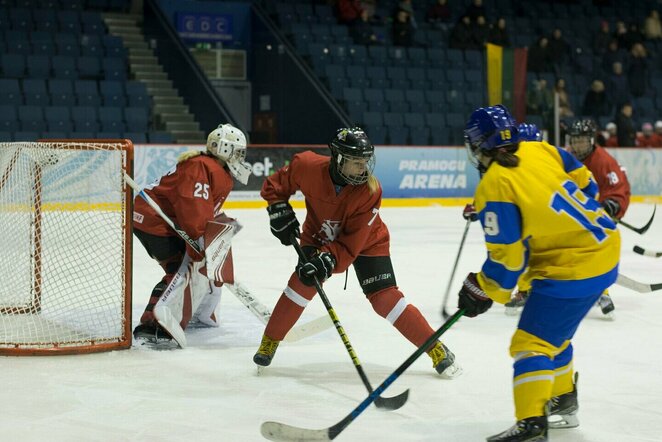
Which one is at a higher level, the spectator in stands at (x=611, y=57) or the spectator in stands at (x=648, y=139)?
the spectator in stands at (x=611, y=57)

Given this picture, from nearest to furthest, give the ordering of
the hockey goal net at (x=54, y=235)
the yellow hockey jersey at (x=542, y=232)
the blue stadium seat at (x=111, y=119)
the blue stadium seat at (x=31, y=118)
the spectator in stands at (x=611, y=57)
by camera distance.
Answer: the yellow hockey jersey at (x=542, y=232), the hockey goal net at (x=54, y=235), the blue stadium seat at (x=31, y=118), the blue stadium seat at (x=111, y=119), the spectator in stands at (x=611, y=57)

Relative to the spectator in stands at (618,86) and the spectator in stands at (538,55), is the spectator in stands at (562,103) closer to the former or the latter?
the spectator in stands at (538,55)

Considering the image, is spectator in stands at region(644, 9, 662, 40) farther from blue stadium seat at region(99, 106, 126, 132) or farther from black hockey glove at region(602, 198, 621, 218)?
black hockey glove at region(602, 198, 621, 218)

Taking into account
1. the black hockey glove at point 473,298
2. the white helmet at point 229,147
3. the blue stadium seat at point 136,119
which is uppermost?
the white helmet at point 229,147

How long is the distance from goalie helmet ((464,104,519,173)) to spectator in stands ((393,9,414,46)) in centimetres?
1098

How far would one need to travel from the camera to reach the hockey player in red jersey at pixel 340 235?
11.1 ft

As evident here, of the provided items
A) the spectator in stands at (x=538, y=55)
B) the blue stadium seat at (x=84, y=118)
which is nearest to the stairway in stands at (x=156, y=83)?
the blue stadium seat at (x=84, y=118)

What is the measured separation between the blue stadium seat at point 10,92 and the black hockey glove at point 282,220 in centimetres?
786

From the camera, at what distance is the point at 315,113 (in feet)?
39.4

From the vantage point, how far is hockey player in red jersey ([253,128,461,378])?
11.1 feet

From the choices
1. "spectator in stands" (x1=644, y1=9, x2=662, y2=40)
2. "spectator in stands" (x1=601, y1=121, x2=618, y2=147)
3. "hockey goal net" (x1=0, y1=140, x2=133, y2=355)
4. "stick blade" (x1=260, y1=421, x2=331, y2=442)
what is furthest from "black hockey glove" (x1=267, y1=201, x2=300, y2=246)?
"spectator in stands" (x1=644, y1=9, x2=662, y2=40)

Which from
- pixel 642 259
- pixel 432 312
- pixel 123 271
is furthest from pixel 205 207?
pixel 642 259

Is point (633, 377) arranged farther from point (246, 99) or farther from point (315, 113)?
point (246, 99)

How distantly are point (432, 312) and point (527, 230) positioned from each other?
239 centimetres
